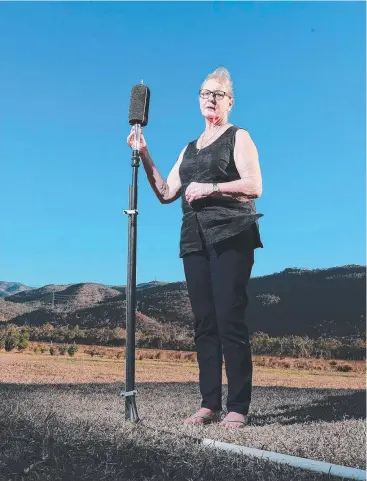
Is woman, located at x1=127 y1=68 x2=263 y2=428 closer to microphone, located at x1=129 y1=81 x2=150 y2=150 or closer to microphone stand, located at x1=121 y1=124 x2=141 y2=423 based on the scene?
microphone, located at x1=129 y1=81 x2=150 y2=150

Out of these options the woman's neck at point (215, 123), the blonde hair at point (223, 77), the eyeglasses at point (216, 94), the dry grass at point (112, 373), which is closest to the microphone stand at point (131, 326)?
the woman's neck at point (215, 123)

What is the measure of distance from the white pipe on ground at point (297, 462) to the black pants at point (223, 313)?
1.92ft

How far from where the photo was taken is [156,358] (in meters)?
8.59

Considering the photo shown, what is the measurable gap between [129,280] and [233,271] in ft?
2.15

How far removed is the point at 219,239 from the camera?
135 inches

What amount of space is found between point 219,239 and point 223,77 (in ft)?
3.56

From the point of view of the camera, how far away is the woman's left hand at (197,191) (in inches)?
135

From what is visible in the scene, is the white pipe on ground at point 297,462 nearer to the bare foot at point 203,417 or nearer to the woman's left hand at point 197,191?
the bare foot at point 203,417

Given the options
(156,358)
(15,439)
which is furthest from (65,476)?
(156,358)

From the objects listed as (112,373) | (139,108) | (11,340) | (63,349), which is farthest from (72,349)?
(139,108)

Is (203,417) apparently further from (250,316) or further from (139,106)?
(250,316)

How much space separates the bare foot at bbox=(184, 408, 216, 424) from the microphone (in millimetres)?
1810

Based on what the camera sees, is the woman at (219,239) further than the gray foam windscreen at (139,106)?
No

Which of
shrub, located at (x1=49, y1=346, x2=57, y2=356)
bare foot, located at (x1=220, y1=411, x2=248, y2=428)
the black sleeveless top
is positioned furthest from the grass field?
shrub, located at (x1=49, y1=346, x2=57, y2=356)
